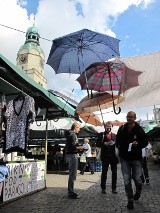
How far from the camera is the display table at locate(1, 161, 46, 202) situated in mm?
6129

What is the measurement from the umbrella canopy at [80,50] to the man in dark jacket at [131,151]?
3.43m

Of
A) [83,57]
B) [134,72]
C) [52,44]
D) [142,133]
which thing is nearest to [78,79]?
[83,57]

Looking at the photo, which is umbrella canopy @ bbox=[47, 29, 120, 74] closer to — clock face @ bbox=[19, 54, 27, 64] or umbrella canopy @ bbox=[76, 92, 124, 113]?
umbrella canopy @ bbox=[76, 92, 124, 113]

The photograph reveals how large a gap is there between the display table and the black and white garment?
461 millimetres

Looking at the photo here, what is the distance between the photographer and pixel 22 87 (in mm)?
6773

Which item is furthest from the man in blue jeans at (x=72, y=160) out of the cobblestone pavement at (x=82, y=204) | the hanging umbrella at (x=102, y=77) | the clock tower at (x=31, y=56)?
the clock tower at (x=31, y=56)

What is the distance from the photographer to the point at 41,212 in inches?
208

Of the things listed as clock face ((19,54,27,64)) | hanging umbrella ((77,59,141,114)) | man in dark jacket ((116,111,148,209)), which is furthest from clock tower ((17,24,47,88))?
man in dark jacket ((116,111,148,209))

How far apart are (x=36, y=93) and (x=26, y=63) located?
93.0 meters

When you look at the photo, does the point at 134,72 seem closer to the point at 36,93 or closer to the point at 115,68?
the point at 115,68

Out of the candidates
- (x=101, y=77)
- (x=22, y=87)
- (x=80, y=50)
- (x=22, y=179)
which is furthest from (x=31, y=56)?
(x=22, y=179)

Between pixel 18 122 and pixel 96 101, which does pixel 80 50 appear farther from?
pixel 18 122

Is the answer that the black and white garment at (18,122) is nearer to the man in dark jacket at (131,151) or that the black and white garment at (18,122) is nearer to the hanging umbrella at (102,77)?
the hanging umbrella at (102,77)

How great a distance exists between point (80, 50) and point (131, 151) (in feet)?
13.7
